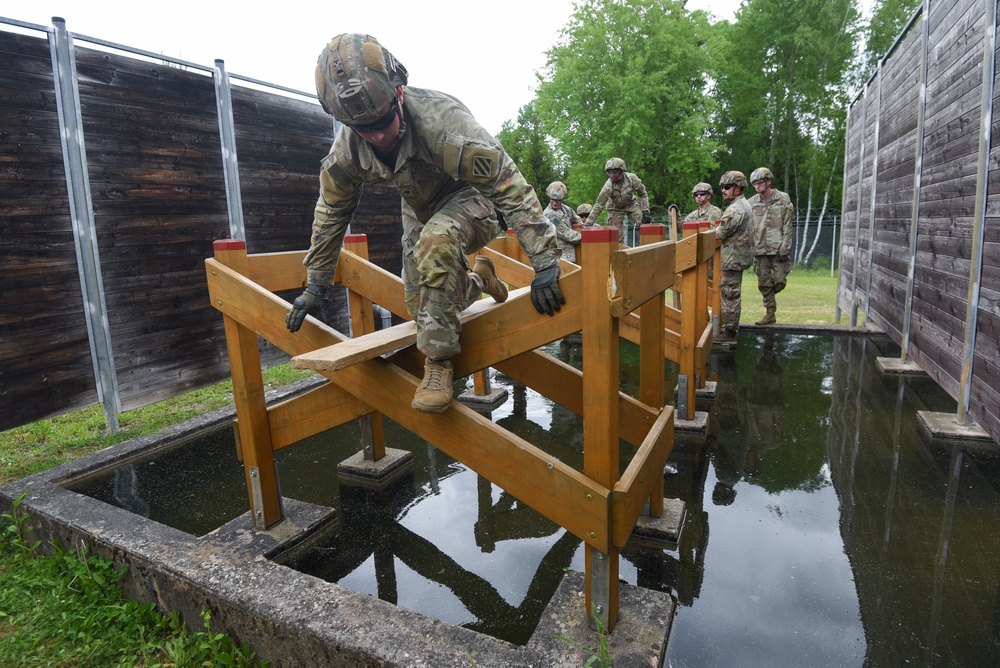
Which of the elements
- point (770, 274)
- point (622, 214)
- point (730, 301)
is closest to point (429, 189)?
point (730, 301)

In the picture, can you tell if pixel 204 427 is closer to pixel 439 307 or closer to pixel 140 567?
pixel 140 567

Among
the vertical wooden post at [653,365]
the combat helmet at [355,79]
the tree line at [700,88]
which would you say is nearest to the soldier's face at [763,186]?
the vertical wooden post at [653,365]

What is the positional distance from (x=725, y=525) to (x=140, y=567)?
9.02 feet

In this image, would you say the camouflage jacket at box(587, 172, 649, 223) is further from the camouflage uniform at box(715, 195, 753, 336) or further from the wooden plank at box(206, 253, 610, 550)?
the wooden plank at box(206, 253, 610, 550)

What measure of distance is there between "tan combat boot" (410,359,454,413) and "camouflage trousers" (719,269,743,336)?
19.0 ft

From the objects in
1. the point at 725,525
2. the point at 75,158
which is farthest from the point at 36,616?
the point at 75,158

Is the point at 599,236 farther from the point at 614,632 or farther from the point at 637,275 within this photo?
the point at 614,632

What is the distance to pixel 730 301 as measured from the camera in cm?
750

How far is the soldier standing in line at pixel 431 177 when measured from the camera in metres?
2.21

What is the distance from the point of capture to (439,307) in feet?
7.58

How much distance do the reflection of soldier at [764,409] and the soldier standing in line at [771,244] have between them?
Answer: 86.1 inches

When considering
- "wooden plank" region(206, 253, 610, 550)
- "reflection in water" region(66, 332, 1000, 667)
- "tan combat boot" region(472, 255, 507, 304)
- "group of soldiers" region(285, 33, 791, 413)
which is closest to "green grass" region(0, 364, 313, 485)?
"reflection in water" region(66, 332, 1000, 667)

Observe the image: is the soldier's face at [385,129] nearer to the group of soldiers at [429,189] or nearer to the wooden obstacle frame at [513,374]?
the group of soldiers at [429,189]

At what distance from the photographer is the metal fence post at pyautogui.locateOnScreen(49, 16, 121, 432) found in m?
4.43
